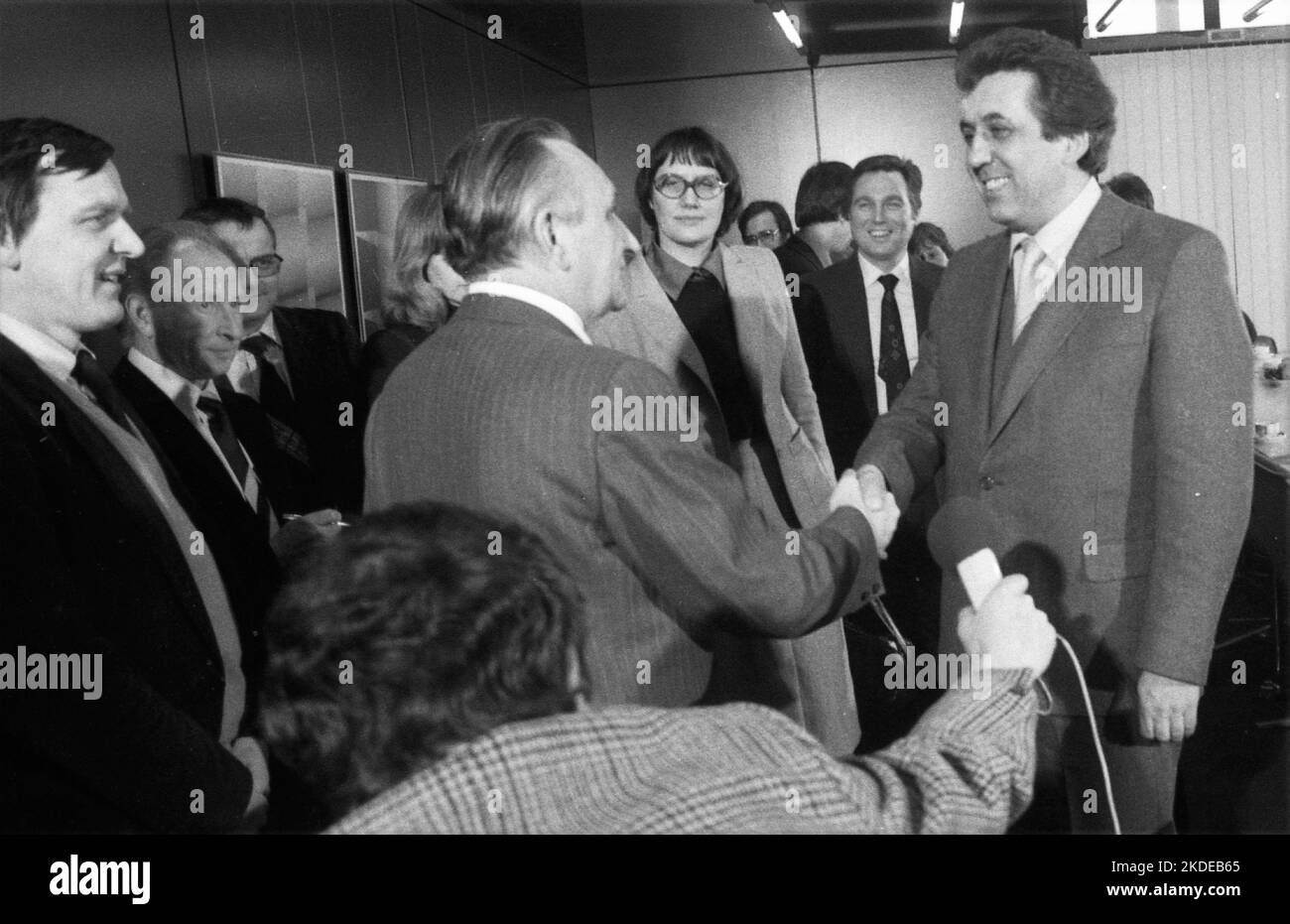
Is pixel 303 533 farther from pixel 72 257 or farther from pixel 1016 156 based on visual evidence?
pixel 1016 156

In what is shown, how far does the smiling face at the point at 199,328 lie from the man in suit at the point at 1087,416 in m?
1.02

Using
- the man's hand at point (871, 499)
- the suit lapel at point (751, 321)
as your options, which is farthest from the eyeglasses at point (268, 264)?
the man's hand at point (871, 499)

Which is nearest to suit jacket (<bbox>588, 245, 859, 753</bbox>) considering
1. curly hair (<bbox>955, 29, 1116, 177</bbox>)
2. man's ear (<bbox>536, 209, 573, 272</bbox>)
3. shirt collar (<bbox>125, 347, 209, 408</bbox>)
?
man's ear (<bbox>536, 209, 573, 272</bbox>)

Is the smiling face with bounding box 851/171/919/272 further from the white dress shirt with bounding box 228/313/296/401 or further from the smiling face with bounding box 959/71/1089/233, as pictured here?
the white dress shirt with bounding box 228/313/296/401

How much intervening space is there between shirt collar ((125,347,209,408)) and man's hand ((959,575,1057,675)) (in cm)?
123

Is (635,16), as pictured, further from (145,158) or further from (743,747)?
(743,747)

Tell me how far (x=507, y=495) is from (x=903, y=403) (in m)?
0.68

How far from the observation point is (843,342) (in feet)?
6.36

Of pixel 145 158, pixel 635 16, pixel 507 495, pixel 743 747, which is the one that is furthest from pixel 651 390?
pixel 145 158

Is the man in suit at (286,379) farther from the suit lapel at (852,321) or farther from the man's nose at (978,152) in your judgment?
the man's nose at (978,152)

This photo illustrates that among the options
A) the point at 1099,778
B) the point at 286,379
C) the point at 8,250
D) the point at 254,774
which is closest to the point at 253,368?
the point at 286,379

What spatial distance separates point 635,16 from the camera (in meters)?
2.08

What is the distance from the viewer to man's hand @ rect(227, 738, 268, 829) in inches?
76.2

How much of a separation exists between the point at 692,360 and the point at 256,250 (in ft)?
2.37
